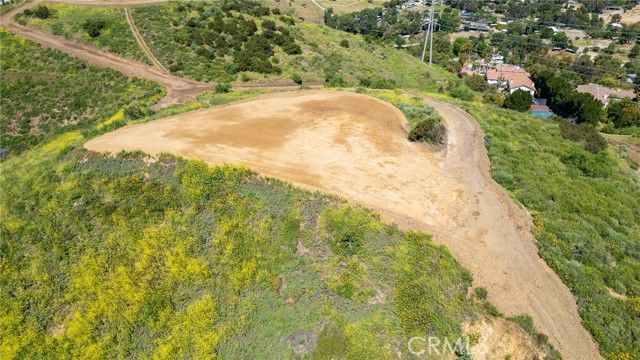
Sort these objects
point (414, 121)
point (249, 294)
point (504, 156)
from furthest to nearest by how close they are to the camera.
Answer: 1. point (414, 121)
2. point (504, 156)
3. point (249, 294)

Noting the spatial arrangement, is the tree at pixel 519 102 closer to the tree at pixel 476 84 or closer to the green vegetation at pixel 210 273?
A: the tree at pixel 476 84

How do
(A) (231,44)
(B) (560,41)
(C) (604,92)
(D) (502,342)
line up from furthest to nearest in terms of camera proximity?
(B) (560,41) < (C) (604,92) < (A) (231,44) < (D) (502,342)

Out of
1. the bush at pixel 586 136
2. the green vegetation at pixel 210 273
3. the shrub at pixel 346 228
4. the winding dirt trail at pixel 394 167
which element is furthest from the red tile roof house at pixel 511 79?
the green vegetation at pixel 210 273

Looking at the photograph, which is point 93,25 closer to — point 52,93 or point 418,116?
point 52,93

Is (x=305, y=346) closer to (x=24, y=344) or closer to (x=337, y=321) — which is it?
(x=337, y=321)

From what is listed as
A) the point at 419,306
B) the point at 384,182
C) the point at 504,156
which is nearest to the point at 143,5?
the point at 384,182

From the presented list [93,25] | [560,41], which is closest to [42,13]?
[93,25]

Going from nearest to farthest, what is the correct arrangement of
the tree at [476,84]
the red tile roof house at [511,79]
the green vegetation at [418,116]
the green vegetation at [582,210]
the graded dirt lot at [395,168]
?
the green vegetation at [582,210] < the graded dirt lot at [395,168] < the green vegetation at [418,116] < the tree at [476,84] < the red tile roof house at [511,79]
